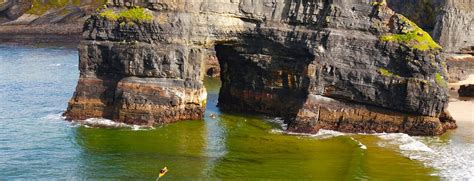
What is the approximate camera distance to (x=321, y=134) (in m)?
39.5

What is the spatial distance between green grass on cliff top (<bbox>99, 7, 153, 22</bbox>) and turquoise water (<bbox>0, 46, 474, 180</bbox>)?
7.13 meters

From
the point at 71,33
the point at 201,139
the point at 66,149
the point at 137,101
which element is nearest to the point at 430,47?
the point at 201,139

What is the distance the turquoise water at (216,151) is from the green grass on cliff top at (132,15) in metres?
7.13

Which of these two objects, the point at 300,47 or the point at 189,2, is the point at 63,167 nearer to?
the point at 189,2

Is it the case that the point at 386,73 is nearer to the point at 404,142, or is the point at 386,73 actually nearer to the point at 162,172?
the point at 404,142

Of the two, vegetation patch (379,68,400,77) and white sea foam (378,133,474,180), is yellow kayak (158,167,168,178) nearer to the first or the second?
white sea foam (378,133,474,180)

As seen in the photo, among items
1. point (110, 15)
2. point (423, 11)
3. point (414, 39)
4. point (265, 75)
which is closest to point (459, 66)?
point (423, 11)

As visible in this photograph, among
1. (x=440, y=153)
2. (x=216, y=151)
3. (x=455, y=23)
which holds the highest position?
(x=455, y=23)

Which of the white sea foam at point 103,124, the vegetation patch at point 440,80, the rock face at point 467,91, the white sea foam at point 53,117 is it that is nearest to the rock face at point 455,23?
the rock face at point 467,91

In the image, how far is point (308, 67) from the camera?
41125mm

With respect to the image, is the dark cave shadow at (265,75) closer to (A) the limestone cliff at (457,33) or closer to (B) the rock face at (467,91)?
(B) the rock face at (467,91)

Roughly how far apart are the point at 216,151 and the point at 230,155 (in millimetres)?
1275

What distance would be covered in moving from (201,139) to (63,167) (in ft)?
31.7

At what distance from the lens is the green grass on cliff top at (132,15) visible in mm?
40344
